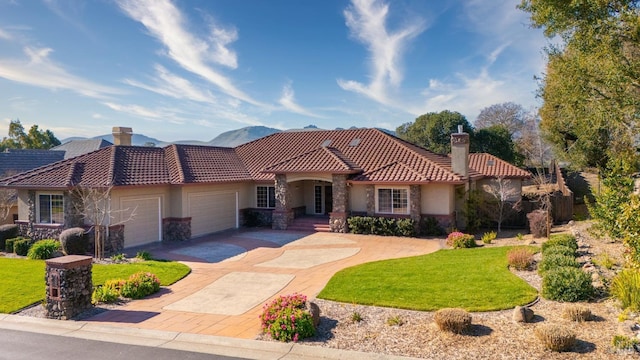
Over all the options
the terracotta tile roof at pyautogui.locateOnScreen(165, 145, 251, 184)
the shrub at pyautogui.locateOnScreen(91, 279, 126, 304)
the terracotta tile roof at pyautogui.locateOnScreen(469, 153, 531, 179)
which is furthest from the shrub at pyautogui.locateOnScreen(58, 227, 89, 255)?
the terracotta tile roof at pyautogui.locateOnScreen(469, 153, 531, 179)

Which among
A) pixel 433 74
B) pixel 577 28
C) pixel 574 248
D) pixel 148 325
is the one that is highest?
pixel 433 74

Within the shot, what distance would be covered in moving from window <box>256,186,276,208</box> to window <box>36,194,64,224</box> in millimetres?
10896

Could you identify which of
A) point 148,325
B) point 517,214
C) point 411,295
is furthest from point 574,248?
point 148,325

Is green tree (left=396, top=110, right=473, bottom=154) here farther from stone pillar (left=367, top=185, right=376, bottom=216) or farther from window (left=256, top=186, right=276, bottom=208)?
window (left=256, top=186, right=276, bottom=208)

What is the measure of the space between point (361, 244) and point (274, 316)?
11392mm

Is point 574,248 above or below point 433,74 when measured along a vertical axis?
below

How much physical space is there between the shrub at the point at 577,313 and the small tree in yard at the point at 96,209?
1703cm

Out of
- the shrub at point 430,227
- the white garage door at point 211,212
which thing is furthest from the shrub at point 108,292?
the shrub at point 430,227

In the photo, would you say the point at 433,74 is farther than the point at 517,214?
Yes

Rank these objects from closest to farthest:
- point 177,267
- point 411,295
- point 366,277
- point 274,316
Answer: point 274,316 < point 411,295 < point 366,277 < point 177,267

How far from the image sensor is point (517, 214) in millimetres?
23922

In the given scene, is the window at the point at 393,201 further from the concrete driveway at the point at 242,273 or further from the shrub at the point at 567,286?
the shrub at the point at 567,286

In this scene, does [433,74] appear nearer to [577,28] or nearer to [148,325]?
[577,28]

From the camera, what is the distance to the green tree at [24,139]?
191 feet
